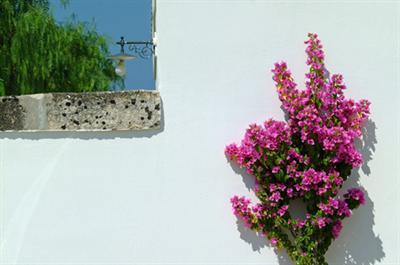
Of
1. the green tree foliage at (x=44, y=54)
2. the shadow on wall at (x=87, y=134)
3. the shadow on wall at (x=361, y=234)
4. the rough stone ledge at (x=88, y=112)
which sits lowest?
the shadow on wall at (x=361, y=234)

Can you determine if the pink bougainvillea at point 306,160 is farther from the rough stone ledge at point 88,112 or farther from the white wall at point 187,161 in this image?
the rough stone ledge at point 88,112

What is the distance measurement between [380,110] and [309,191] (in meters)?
0.58

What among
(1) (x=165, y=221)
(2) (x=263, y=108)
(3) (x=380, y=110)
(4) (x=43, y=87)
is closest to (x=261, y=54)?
(2) (x=263, y=108)

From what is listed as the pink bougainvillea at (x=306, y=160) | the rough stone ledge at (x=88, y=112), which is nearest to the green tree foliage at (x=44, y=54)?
the rough stone ledge at (x=88, y=112)

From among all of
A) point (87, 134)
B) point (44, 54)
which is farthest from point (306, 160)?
point (44, 54)

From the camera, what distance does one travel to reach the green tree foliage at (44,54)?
367 inches

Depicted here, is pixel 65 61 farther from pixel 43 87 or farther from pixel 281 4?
pixel 281 4

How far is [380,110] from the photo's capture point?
3.34 metres

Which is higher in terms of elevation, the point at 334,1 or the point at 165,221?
the point at 334,1

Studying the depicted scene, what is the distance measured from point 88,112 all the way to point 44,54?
21.2 ft

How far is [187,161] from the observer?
10.5 ft

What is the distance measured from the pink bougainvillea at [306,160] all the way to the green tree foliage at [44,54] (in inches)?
257

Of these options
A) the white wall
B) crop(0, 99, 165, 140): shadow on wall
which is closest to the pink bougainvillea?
the white wall

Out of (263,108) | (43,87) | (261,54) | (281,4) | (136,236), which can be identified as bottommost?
(136,236)
